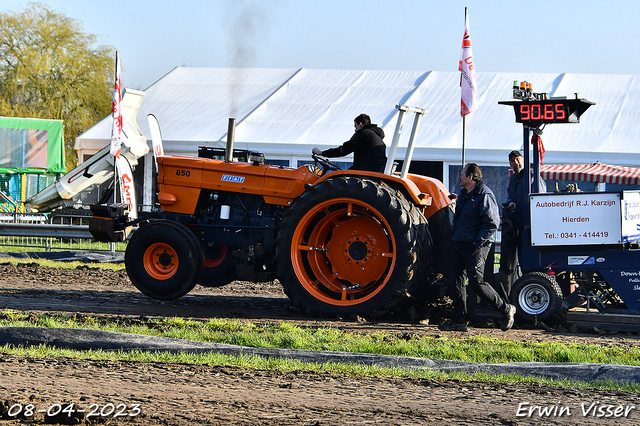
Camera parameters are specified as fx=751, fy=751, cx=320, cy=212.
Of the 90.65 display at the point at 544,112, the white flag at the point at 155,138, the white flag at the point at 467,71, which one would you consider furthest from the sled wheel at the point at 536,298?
the white flag at the point at 467,71

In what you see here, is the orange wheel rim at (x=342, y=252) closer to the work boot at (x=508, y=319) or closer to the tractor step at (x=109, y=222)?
the work boot at (x=508, y=319)

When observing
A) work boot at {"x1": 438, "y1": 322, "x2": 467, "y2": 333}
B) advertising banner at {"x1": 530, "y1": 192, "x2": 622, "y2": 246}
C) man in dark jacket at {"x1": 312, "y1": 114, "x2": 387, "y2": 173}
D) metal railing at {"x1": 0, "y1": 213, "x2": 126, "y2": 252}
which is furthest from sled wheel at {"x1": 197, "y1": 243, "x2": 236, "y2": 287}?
metal railing at {"x1": 0, "y1": 213, "x2": 126, "y2": 252}

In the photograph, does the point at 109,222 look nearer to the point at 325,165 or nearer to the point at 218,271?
the point at 218,271

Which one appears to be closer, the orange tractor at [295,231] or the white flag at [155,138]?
the orange tractor at [295,231]

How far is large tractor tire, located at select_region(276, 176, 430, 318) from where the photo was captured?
7.52 metres

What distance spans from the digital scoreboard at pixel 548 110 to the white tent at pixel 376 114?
9.00 metres

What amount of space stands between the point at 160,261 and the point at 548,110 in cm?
451

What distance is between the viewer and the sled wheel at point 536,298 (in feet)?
25.3

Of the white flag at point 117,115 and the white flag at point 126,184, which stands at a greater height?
the white flag at point 117,115

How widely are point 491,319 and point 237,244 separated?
292cm

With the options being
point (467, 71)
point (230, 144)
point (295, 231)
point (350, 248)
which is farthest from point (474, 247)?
point (467, 71)

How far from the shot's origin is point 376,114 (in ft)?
62.8

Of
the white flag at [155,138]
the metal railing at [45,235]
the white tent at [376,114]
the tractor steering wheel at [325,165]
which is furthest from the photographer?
the white tent at [376,114]

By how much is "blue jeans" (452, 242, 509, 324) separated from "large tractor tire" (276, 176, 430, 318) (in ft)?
1.30
